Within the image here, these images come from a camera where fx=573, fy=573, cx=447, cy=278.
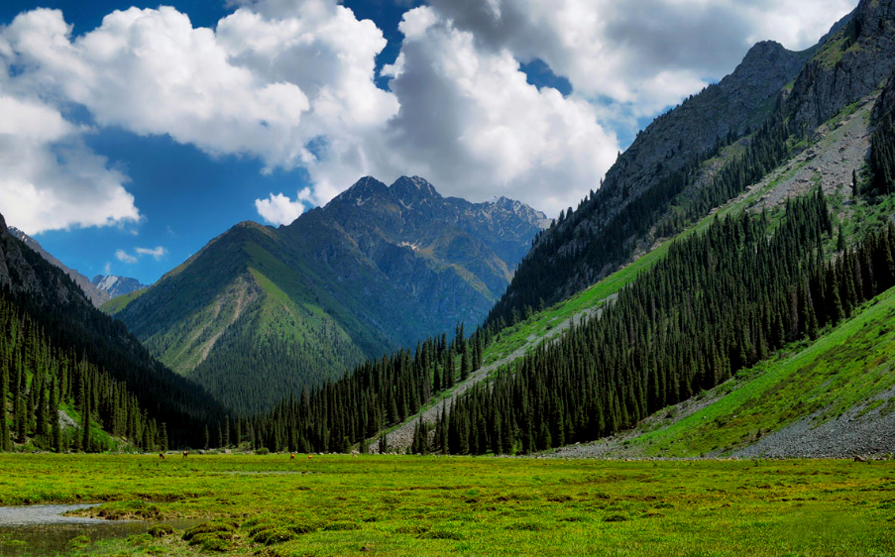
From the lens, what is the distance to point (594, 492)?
5253 cm

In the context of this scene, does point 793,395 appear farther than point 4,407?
No

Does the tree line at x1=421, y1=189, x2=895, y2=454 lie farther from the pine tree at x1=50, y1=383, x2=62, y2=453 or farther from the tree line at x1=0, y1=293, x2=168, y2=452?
the pine tree at x1=50, y1=383, x2=62, y2=453

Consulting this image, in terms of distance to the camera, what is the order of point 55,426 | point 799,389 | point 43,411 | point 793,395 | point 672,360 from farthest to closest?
point 55,426
point 43,411
point 672,360
point 799,389
point 793,395

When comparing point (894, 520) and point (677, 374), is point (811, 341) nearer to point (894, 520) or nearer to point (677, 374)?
point (677, 374)

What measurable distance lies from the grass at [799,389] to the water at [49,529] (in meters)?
89.3

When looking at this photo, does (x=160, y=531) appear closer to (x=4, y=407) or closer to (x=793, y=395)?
(x=793, y=395)

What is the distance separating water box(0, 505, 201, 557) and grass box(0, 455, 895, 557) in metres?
2.24

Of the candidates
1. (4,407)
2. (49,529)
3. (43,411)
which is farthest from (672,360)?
(4,407)

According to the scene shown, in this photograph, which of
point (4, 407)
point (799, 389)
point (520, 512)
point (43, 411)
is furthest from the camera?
point (43, 411)

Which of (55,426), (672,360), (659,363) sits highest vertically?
(672,360)

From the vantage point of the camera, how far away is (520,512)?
4200 cm

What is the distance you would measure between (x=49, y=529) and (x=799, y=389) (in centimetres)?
10782

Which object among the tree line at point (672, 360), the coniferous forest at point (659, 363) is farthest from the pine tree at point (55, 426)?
the tree line at point (672, 360)

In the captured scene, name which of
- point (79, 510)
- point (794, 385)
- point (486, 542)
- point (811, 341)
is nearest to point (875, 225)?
point (811, 341)
